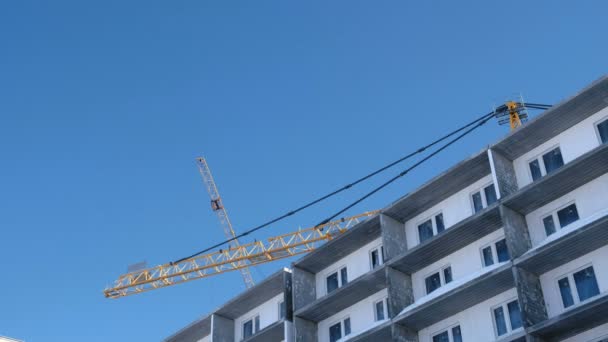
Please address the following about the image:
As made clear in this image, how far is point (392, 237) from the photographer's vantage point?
4553cm

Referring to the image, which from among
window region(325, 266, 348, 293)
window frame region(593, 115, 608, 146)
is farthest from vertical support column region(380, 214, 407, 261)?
window frame region(593, 115, 608, 146)

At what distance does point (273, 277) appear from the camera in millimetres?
50250

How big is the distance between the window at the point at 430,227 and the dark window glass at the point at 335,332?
275 inches

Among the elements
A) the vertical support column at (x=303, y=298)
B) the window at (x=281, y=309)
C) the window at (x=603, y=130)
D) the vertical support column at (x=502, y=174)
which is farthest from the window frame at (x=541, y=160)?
the window at (x=281, y=309)

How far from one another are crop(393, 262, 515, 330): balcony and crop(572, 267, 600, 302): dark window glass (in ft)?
9.46

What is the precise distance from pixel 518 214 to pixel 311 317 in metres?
14.2

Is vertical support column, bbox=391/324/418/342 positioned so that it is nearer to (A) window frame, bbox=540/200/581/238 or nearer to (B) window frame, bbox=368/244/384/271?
(B) window frame, bbox=368/244/384/271

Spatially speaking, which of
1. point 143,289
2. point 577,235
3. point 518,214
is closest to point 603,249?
point 577,235

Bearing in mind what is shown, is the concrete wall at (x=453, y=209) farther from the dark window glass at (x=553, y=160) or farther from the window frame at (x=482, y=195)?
the dark window glass at (x=553, y=160)

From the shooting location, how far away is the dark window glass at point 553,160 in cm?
4034

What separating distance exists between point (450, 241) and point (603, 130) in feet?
29.8

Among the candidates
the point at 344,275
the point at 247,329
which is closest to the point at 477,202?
the point at 344,275

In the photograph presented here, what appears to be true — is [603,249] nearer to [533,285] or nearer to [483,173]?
[533,285]

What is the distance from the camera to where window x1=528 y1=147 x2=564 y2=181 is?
4050 cm
